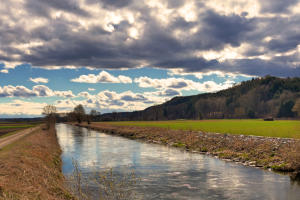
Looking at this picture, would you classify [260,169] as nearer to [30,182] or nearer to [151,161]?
[151,161]

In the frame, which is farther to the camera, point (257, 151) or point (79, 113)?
point (79, 113)

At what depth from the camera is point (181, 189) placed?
19781 mm

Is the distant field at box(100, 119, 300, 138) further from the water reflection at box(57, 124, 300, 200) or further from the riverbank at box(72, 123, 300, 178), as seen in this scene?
the water reflection at box(57, 124, 300, 200)

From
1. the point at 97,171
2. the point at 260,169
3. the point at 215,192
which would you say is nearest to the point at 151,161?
the point at 97,171

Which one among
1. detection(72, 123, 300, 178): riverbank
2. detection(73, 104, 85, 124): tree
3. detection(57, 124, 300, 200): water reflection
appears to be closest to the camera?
detection(57, 124, 300, 200): water reflection

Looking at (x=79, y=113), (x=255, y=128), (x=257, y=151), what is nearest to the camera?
(x=257, y=151)

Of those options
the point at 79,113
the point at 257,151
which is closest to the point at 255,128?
the point at 257,151

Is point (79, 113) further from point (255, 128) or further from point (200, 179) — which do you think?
point (200, 179)

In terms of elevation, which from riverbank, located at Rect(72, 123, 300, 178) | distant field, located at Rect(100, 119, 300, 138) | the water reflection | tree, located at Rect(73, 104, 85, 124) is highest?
tree, located at Rect(73, 104, 85, 124)

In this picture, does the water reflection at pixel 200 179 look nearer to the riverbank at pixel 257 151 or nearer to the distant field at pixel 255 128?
the riverbank at pixel 257 151

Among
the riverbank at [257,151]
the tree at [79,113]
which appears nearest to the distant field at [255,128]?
the riverbank at [257,151]

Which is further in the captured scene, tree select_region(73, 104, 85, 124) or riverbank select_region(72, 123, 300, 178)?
tree select_region(73, 104, 85, 124)

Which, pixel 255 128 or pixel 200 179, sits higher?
pixel 255 128

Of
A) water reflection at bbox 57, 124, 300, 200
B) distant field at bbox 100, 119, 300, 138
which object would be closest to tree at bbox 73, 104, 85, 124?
distant field at bbox 100, 119, 300, 138
